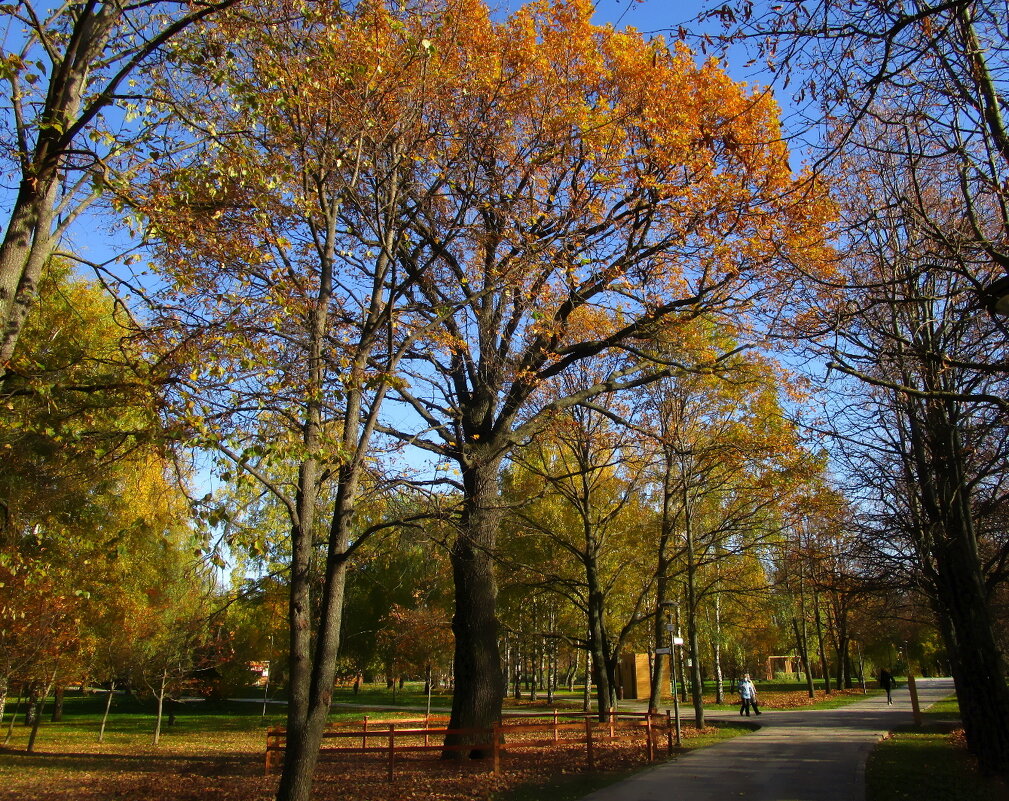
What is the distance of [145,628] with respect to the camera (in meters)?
23.6

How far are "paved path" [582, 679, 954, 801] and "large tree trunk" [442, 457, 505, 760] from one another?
9.60ft

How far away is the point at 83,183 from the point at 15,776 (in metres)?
15.7

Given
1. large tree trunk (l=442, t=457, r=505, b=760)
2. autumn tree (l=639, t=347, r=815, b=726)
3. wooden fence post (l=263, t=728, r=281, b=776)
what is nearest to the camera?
large tree trunk (l=442, t=457, r=505, b=760)

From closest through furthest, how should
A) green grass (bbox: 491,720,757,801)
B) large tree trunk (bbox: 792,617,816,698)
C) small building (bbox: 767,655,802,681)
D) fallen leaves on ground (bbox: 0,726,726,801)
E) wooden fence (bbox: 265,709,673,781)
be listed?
green grass (bbox: 491,720,757,801) < fallen leaves on ground (bbox: 0,726,726,801) < wooden fence (bbox: 265,709,673,781) < large tree trunk (bbox: 792,617,816,698) < small building (bbox: 767,655,802,681)

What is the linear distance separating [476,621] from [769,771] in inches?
215

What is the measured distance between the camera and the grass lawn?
913 centimetres

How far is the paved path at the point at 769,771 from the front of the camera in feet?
30.6

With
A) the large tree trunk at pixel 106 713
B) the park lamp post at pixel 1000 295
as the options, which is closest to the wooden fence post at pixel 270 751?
the large tree trunk at pixel 106 713

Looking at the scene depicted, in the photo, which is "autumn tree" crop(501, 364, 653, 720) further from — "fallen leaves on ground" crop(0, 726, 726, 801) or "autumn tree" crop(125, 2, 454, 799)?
"autumn tree" crop(125, 2, 454, 799)

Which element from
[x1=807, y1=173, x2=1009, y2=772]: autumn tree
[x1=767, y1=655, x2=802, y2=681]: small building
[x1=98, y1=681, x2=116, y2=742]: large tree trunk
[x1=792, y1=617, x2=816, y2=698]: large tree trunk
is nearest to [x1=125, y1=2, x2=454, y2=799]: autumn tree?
[x1=807, y1=173, x2=1009, y2=772]: autumn tree

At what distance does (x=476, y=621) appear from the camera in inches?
495

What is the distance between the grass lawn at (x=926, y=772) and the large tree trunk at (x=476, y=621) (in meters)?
6.11

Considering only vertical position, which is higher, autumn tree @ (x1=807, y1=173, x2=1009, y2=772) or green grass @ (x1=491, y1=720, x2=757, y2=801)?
autumn tree @ (x1=807, y1=173, x2=1009, y2=772)

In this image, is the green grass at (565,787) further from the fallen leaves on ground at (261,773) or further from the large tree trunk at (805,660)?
the large tree trunk at (805,660)
